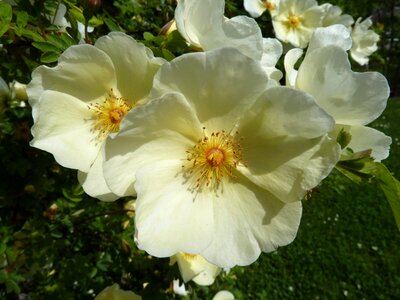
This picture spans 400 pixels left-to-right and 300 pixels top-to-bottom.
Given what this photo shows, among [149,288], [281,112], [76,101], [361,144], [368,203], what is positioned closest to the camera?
[281,112]

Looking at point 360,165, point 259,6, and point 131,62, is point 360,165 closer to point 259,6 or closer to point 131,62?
point 131,62

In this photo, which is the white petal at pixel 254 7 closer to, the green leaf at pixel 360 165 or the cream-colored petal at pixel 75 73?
the cream-colored petal at pixel 75 73

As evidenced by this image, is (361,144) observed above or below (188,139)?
above

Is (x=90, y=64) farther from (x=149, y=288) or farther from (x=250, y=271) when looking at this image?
(x=250, y=271)

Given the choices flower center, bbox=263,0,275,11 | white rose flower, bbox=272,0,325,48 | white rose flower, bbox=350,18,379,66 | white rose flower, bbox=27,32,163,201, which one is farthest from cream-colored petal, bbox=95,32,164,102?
white rose flower, bbox=350,18,379,66

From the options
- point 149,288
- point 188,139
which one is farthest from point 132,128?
point 149,288

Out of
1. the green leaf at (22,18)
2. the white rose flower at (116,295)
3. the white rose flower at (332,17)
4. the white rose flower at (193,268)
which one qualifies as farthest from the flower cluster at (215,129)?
the white rose flower at (332,17)

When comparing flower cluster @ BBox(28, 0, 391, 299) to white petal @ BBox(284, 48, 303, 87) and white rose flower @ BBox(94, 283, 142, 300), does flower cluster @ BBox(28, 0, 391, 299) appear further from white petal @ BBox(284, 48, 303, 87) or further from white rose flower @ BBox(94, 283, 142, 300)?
white rose flower @ BBox(94, 283, 142, 300)
